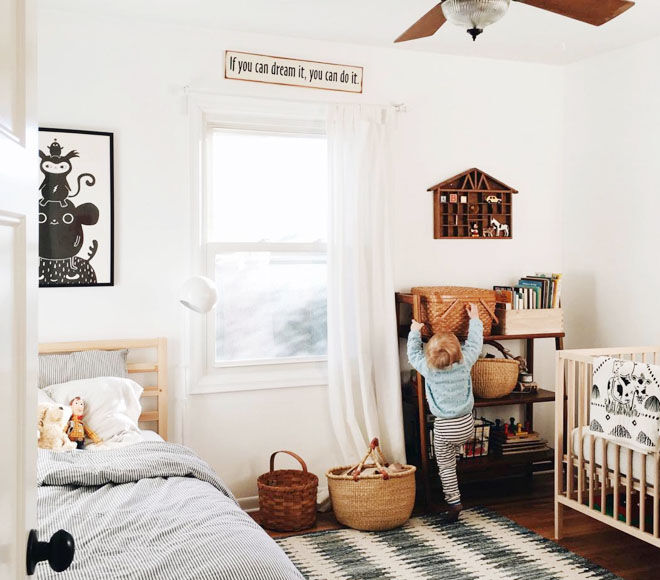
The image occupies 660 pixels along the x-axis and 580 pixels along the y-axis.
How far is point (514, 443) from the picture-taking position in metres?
4.00

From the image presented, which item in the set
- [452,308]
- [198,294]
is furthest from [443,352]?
[198,294]

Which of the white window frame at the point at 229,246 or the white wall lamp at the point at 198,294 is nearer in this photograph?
the white wall lamp at the point at 198,294

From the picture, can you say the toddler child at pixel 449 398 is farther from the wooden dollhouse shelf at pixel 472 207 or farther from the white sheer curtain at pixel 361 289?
the wooden dollhouse shelf at pixel 472 207

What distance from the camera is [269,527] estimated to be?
350 cm

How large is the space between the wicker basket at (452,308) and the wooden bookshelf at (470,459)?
8 cm

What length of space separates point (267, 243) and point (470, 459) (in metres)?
1.62

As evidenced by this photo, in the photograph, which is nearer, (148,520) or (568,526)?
(148,520)

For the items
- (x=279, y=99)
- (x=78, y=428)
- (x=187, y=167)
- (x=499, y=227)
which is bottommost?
(x=78, y=428)

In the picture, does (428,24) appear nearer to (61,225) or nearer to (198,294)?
(198,294)

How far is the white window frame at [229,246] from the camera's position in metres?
3.60

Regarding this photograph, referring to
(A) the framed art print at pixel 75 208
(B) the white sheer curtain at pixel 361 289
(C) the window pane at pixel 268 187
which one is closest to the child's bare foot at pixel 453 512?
(B) the white sheer curtain at pixel 361 289

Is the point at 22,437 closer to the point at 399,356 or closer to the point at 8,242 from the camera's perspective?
the point at 8,242

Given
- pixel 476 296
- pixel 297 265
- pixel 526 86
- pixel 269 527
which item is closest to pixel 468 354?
pixel 476 296

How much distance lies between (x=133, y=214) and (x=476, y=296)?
1841mm
